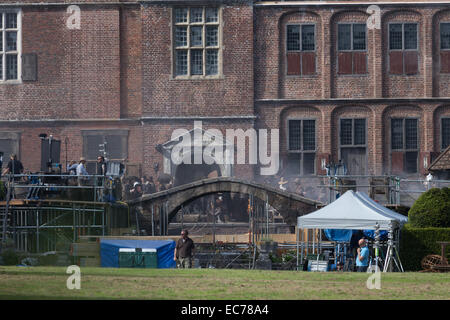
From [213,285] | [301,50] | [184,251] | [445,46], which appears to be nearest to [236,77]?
[301,50]

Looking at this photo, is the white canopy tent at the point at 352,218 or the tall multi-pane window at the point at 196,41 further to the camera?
the tall multi-pane window at the point at 196,41

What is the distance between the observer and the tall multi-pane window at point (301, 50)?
44312 mm

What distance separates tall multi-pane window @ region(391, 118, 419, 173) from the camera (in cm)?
4366

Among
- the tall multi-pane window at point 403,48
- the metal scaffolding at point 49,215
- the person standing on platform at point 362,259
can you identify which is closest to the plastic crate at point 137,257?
the metal scaffolding at point 49,215

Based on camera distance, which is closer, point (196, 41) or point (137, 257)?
point (137, 257)

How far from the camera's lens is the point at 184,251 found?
92.8ft

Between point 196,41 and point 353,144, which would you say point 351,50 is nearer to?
point 353,144

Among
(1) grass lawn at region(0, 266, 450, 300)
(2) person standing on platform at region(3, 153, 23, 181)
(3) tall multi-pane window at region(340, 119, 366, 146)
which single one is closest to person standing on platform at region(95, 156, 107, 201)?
(2) person standing on platform at region(3, 153, 23, 181)

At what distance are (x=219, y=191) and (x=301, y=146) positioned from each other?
711 cm

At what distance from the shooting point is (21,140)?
4419cm

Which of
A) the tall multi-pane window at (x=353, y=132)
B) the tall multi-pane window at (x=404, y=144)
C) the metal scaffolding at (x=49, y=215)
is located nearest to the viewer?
the metal scaffolding at (x=49, y=215)

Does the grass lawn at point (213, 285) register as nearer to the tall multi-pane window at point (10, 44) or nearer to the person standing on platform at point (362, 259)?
the person standing on platform at point (362, 259)

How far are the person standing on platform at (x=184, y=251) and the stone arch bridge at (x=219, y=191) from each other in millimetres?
8563

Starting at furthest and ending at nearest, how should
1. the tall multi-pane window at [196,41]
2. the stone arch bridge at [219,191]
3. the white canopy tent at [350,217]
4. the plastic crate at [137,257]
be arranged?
the tall multi-pane window at [196,41]
the stone arch bridge at [219,191]
the plastic crate at [137,257]
the white canopy tent at [350,217]
